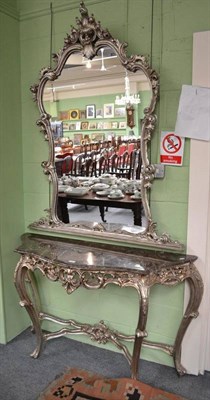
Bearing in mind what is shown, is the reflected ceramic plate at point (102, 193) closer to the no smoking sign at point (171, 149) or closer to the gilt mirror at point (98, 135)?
the gilt mirror at point (98, 135)

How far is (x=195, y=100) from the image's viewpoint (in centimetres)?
186

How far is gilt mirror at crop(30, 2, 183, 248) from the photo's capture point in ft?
6.51

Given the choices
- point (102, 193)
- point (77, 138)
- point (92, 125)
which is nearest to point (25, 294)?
point (102, 193)

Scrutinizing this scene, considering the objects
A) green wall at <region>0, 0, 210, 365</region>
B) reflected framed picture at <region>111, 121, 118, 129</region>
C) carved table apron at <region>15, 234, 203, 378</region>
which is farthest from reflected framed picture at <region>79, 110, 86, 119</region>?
carved table apron at <region>15, 234, 203, 378</region>

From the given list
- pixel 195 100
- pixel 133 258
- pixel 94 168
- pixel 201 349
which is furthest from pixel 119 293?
pixel 195 100

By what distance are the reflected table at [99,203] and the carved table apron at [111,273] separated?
7.6 inches

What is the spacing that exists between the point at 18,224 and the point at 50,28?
4.71 feet

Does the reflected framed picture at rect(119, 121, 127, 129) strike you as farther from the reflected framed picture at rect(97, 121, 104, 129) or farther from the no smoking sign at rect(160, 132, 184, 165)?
the no smoking sign at rect(160, 132, 184, 165)

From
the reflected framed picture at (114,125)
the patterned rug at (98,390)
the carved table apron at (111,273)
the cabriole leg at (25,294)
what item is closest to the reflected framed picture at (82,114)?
the reflected framed picture at (114,125)

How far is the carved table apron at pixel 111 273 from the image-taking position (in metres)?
1.86

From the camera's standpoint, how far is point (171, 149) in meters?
1.97

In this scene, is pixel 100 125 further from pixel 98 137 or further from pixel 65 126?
pixel 65 126

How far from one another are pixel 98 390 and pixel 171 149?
1.54m

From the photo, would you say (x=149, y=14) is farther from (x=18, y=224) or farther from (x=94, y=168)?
(x=18, y=224)
